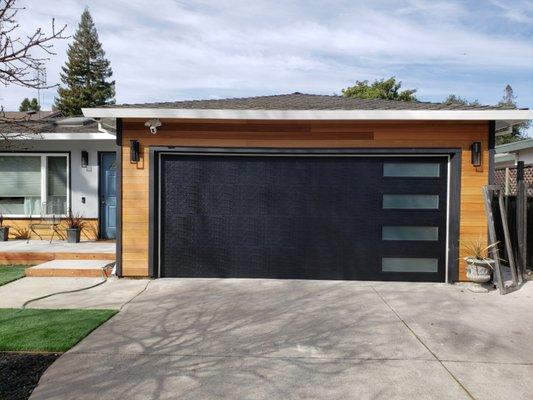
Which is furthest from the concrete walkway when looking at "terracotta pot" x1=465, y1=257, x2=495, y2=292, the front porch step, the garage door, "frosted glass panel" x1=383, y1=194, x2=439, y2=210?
"terracotta pot" x1=465, y1=257, x2=495, y2=292

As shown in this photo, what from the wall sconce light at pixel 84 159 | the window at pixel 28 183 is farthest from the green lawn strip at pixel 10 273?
the wall sconce light at pixel 84 159

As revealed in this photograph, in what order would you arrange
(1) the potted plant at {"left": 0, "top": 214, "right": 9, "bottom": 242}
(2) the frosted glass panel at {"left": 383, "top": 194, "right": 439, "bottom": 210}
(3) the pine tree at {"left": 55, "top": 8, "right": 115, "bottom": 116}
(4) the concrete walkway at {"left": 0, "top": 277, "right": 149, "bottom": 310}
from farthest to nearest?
(3) the pine tree at {"left": 55, "top": 8, "right": 115, "bottom": 116}
(1) the potted plant at {"left": 0, "top": 214, "right": 9, "bottom": 242}
(2) the frosted glass panel at {"left": 383, "top": 194, "right": 439, "bottom": 210}
(4) the concrete walkway at {"left": 0, "top": 277, "right": 149, "bottom": 310}

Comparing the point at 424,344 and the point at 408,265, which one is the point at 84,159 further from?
the point at 424,344

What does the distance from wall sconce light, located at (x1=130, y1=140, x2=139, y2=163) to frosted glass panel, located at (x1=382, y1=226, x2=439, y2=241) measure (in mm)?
4238

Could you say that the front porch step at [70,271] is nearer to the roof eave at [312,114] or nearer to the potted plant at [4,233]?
the roof eave at [312,114]

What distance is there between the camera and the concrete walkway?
17.7ft

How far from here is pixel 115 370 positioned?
346 cm

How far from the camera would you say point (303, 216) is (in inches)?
275

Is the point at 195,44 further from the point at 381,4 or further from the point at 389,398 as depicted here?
the point at 389,398

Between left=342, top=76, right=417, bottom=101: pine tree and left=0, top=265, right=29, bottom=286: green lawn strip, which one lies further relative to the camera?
left=342, top=76, right=417, bottom=101: pine tree

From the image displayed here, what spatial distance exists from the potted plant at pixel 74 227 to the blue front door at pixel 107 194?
0.51 meters

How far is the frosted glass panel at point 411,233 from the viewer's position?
22.5 feet

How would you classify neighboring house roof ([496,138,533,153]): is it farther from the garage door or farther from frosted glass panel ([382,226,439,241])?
frosted glass panel ([382,226,439,241])

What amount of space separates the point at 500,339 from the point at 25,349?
465 cm
